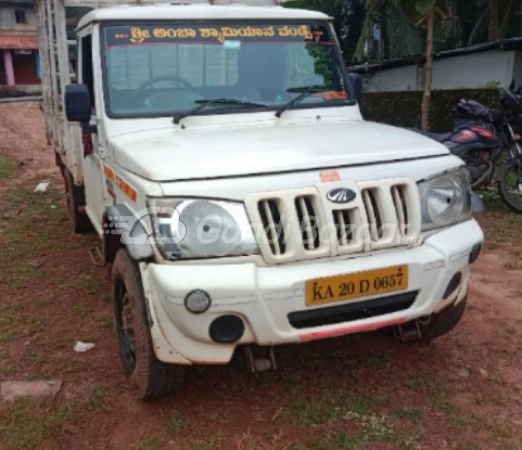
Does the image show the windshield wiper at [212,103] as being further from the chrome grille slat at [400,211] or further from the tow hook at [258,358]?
the tow hook at [258,358]

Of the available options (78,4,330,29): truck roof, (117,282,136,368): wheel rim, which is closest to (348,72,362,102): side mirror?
(78,4,330,29): truck roof

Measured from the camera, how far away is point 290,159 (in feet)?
8.90

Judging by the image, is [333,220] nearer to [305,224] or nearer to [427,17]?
[305,224]

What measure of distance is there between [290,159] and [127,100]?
4.70ft

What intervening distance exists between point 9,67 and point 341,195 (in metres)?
41.1

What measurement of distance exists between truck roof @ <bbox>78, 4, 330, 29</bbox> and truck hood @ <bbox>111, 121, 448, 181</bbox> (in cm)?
83

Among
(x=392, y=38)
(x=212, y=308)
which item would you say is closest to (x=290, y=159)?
(x=212, y=308)

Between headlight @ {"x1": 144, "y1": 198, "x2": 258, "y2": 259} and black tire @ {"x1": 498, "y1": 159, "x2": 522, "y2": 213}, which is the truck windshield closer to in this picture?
headlight @ {"x1": 144, "y1": 198, "x2": 258, "y2": 259}

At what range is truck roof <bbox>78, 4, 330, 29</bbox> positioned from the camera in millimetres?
3791

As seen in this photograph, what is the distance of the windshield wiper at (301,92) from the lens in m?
3.75

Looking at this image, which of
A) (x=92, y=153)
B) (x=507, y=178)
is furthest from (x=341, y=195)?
(x=507, y=178)

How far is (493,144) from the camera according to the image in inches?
269

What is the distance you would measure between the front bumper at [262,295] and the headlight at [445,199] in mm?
84

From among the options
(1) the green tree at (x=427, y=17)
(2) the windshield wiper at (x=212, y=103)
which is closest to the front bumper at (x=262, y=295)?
(2) the windshield wiper at (x=212, y=103)
